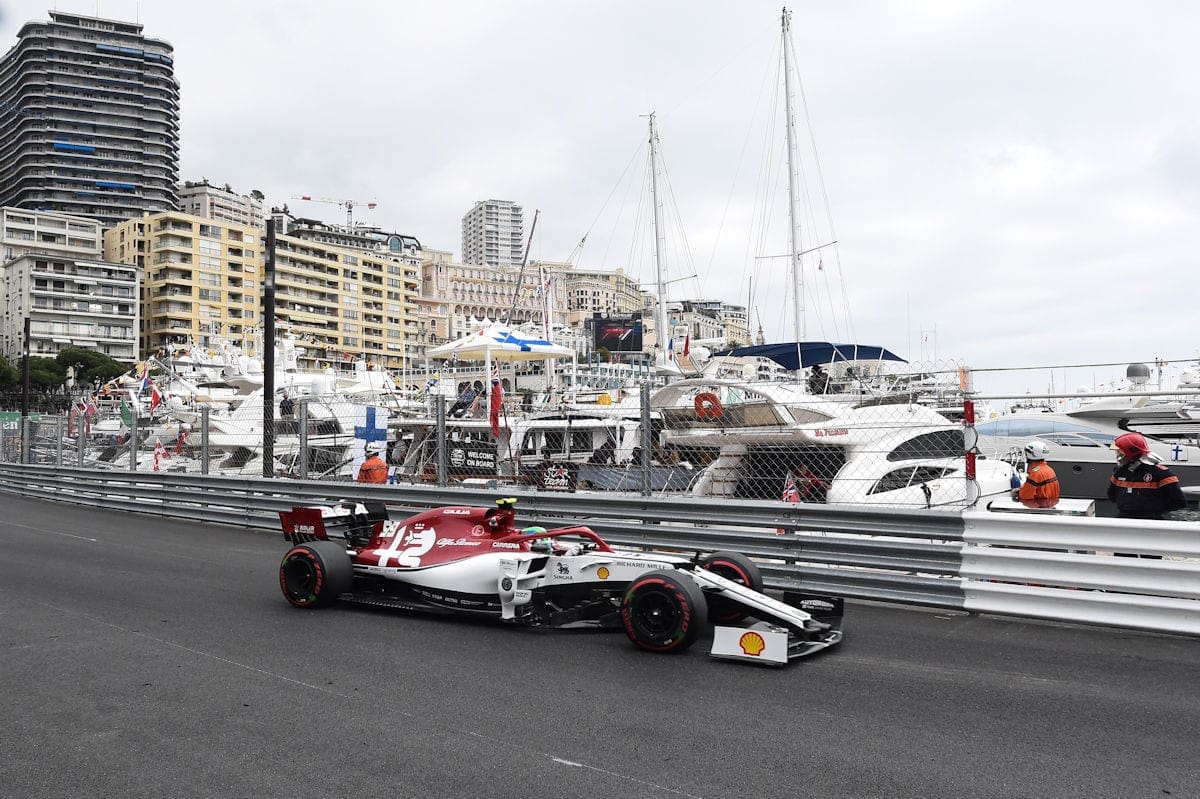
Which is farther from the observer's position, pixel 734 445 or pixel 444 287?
pixel 444 287

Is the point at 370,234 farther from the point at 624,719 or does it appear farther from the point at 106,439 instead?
the point at 624,719

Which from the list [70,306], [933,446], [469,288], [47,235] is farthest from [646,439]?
[469,288]

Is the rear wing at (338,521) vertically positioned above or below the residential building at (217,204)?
A: below

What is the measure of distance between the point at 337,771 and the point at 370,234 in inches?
6080

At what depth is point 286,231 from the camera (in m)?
139

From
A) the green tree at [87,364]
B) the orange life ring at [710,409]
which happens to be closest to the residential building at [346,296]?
the green tree at [87,364]

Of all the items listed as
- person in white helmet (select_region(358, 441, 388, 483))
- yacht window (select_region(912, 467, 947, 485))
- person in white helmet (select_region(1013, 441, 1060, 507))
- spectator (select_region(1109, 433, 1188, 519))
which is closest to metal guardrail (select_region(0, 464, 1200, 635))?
spectator (select_region(1109, 433, 1188, 519))

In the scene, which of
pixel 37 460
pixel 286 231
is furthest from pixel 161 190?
pixel 37 460

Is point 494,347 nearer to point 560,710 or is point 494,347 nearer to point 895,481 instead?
point 895,481

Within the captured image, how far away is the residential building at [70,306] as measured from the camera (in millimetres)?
90125

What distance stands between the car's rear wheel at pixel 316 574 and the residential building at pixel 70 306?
9655cm

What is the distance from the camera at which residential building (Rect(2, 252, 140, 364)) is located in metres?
90.1

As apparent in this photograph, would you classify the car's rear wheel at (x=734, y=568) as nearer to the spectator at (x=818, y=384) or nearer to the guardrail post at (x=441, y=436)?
the guardrail post at (x=441, y=436)

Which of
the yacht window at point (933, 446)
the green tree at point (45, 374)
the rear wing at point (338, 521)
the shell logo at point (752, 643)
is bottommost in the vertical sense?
the shell logo at point (752, 643)
